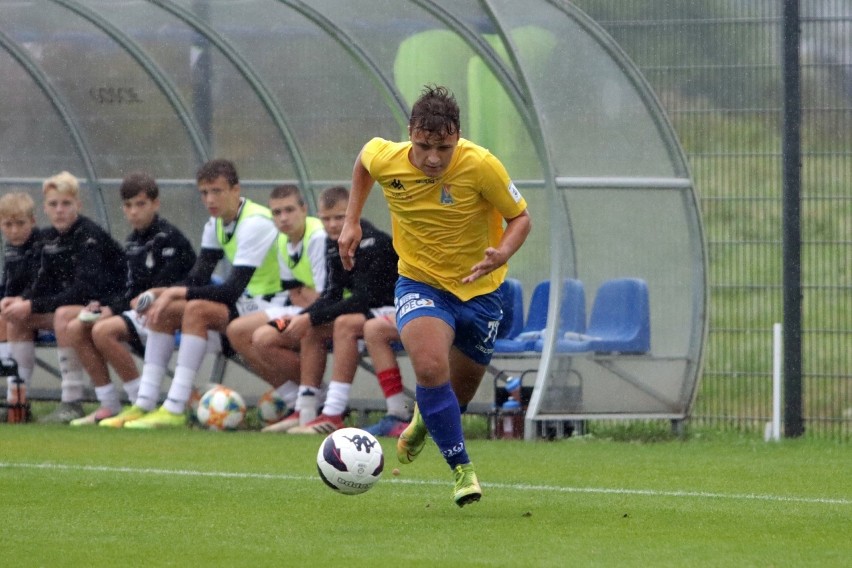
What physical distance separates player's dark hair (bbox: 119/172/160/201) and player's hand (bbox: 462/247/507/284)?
6.35 meters

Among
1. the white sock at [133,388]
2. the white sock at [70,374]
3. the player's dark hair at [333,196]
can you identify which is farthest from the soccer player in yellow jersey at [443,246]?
the white sock at [70,374]

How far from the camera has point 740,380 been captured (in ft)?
39.7

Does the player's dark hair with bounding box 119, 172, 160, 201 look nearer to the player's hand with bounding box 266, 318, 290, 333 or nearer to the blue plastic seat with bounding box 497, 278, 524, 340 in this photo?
the player's hand with bounding box 266, 318, 290, 333

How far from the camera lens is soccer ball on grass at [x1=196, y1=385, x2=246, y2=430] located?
1243cm

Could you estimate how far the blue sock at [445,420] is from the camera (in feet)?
24.0

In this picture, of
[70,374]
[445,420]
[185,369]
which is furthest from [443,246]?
[70,374]

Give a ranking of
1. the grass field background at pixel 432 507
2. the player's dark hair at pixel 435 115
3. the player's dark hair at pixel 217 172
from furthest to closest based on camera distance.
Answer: the player's dark hair at pixel 217 172 → the player's dark hair at pixel 435 115 → the grass field background at pixel 432 507

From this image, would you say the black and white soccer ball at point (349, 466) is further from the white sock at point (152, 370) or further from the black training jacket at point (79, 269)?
the black training jacket at point (79, 269)

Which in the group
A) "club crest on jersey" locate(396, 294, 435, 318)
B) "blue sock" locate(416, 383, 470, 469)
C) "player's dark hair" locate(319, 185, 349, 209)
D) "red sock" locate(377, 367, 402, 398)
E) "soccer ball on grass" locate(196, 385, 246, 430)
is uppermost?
"player's dark hair" locate(319, 185, 349, 209)

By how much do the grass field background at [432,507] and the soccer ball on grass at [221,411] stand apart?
1238mm

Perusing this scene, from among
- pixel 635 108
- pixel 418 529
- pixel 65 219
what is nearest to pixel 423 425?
pixel 418 529

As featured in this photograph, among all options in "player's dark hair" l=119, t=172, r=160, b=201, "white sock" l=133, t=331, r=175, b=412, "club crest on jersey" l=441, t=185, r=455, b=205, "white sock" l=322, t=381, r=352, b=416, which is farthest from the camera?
"player's dark hair" l=119, t=172, r=160, b=201

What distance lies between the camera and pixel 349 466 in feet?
23.7

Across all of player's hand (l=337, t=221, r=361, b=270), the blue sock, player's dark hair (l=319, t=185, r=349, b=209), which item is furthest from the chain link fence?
the blue sock
